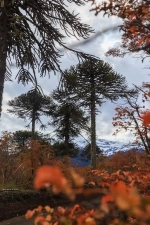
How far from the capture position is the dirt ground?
7.80m

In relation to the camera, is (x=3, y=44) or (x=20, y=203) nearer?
(x=3, y=44)

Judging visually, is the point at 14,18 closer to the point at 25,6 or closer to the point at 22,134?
the point at 25,6

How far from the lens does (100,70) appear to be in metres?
19.5

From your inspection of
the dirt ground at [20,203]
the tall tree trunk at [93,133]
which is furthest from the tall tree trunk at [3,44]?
the tall tree trunk at [93,133]

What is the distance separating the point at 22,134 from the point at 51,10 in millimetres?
23564

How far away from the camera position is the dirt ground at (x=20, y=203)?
25.6 ft

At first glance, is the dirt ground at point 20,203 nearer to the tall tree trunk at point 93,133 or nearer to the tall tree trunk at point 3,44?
the tall tree trunk at point 3,44

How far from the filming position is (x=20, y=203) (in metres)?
9.43

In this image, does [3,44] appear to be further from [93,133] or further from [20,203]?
[93,133]

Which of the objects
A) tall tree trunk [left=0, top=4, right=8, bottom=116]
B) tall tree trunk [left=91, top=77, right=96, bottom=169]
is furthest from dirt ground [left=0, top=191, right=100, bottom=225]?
tall tree trunk [left=91, top=77, right=96, bottom=169]

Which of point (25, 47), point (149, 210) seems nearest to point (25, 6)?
point (25, 47)

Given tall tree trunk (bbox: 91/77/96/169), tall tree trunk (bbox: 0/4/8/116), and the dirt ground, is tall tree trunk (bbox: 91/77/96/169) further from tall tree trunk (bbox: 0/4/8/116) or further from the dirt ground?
Result: tall tree trunk (bbox: 0/4/8/116)

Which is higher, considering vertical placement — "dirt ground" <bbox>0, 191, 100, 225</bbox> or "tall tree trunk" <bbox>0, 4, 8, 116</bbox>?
"tall tree trunk" <bbox>0, 4, 8, 116</bbox>

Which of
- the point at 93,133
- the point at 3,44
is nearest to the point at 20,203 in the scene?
the point at 3,44
